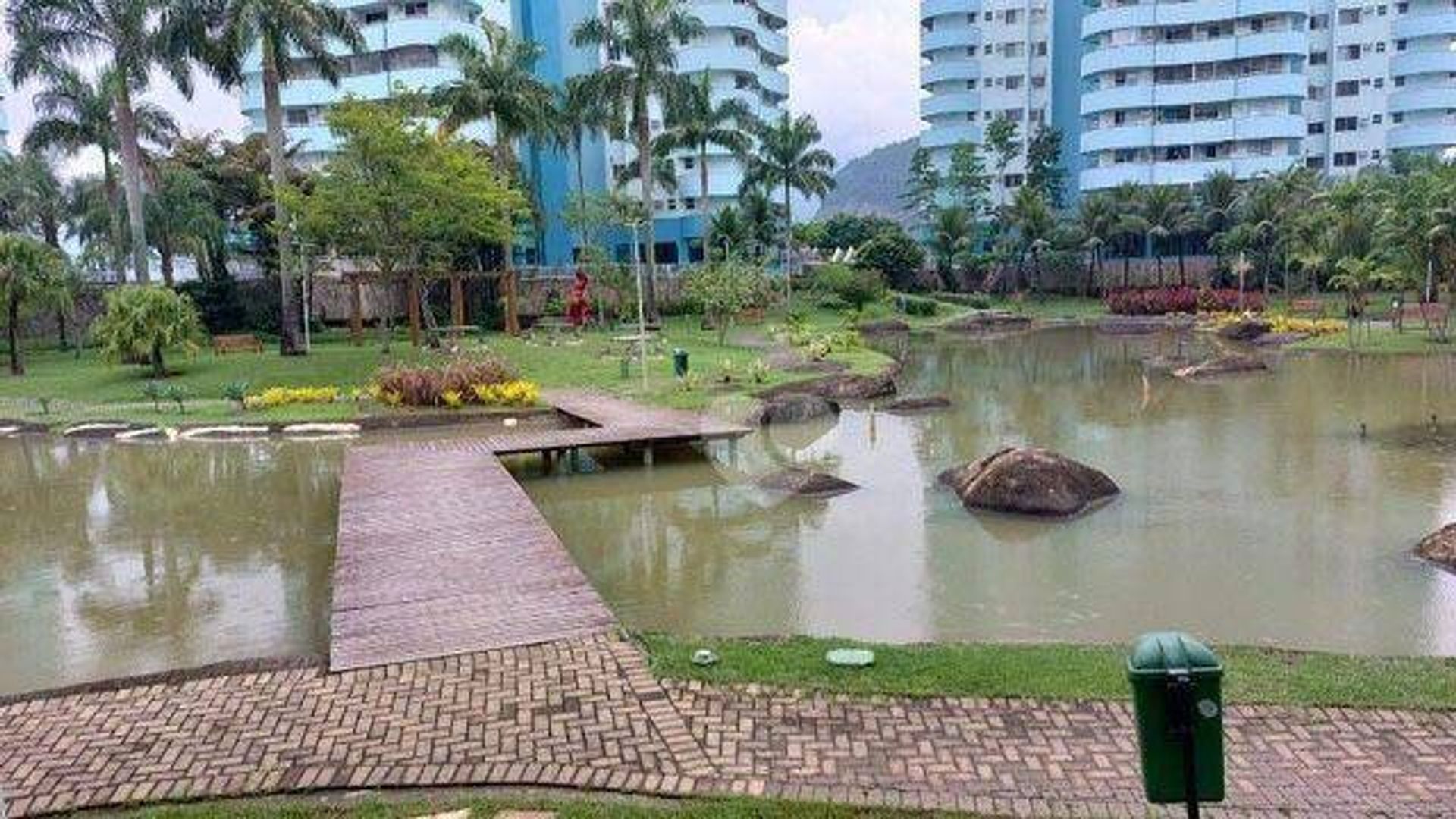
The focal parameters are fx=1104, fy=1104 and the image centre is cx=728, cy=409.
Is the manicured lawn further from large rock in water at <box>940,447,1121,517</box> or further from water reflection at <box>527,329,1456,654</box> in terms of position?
large rock in water at <box>940,447,1121,517</box>

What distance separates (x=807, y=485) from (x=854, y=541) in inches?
101

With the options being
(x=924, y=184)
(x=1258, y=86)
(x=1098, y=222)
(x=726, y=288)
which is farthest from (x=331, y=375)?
(x=1258, y=86)

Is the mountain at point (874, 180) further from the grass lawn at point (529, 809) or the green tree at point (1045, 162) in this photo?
the grass lawn at point (529, 809)

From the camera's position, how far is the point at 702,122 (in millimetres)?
42062

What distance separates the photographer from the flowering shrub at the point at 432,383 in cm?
2162

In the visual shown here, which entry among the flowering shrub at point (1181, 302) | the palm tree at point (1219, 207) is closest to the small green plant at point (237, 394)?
the flowering shrub at point (1181, 302)

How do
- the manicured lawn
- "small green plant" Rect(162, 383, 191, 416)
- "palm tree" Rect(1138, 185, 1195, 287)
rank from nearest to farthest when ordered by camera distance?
"small green plant" Rect(162, 383, 191, 416), the manicured lawn, "palm tree" Rect(1138, 185, 1195, 287)

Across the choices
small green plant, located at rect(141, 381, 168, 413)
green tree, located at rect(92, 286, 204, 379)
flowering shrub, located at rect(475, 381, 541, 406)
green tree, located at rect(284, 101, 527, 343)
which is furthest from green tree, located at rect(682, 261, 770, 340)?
small green plant, located at rect(141, 381, 168, 413)

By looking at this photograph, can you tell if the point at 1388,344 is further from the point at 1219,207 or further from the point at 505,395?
the point at 505,395

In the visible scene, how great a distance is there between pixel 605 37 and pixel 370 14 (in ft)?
69.3

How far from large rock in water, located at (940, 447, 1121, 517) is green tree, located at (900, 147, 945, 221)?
51.5 meters

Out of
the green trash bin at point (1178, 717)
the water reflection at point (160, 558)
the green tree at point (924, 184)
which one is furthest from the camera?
the green tree at point (924, 184)

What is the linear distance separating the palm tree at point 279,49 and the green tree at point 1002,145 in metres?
41.9

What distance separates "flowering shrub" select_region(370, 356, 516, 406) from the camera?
70.9 ft
